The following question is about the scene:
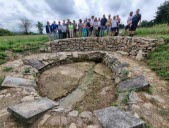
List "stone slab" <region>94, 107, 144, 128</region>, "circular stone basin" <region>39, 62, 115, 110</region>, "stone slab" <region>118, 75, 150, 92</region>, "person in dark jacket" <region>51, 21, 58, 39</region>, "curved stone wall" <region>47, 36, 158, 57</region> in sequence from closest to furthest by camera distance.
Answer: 1. "stone slab" <region>94, 107, 144, 128</region>
2. "stone slab" <region>118, 75, 150, 92</region>
3. "circular stone basin" <region>39, 62, 115, 110</region>
4. "curved stone wall" <region>47, 36, 158, 57</region>
5. "person in dark jacket" <region>51, 21, 58, 39</region>

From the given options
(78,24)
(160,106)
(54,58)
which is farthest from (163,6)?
(160,106)

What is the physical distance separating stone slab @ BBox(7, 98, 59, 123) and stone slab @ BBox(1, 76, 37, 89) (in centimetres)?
105

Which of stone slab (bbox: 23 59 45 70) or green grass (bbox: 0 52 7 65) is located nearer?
stone slab (bbox: 23 59 45 70)

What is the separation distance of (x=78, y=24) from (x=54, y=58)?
13.8 feet

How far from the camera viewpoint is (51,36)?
1030 centimetres

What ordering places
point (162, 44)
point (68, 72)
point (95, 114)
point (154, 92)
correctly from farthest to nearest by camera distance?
point (162, 44), point (68, 72), point (154, 92), point (95, 114)

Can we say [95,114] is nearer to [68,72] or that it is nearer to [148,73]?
[148,73]

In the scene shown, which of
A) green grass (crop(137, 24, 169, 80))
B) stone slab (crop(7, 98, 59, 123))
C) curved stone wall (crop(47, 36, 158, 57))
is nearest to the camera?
stone slab (crop(7, 98, 59, 123))

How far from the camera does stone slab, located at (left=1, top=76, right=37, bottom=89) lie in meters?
4.04

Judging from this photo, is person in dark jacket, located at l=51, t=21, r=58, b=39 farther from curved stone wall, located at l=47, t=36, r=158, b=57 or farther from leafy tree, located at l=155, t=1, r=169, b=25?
leafy tree, located at l=155, t=1, r=169, b=25

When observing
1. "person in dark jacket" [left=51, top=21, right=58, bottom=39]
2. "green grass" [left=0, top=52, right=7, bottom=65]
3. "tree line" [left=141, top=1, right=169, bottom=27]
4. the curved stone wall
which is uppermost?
"tree line" [left=141, top=1, right=169, bottom=27]

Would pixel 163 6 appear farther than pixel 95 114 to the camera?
Yes

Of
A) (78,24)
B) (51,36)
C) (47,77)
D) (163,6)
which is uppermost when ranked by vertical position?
(163,6)

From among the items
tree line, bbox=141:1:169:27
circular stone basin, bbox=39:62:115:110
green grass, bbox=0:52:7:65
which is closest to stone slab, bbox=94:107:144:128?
circular stone basin, bbox=39:62:115:110
